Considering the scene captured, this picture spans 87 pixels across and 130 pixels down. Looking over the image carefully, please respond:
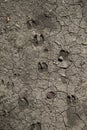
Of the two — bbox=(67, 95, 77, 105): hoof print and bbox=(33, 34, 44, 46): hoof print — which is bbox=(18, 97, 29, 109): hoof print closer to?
bbox=(67, 95, 77, 105): hoof print

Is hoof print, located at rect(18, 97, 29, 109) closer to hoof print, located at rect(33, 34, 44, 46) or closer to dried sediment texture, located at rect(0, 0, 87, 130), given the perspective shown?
dried sediment texture, located at rect(0, 0, 87, 130)

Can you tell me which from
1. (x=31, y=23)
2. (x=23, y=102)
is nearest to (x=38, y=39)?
(x=31, y=23)

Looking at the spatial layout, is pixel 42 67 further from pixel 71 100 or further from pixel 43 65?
pixel 71 100

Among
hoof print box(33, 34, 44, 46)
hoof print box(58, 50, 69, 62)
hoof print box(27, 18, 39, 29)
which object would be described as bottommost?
hoof print box(58, 50, 69, 62)

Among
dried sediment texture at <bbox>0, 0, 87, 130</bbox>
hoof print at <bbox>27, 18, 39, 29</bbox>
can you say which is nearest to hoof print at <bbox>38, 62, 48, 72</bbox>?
dried sediment texture at <bbox>0, 0, 87, 130</bbox>

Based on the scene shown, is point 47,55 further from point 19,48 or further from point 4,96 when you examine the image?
point 4,96

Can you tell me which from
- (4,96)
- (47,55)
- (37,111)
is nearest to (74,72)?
(47,55)

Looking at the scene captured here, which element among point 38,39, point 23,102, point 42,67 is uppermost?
point 38,39

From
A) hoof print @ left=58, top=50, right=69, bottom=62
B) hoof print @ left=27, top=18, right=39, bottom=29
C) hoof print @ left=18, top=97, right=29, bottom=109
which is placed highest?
hoof print @ left=27, top=18, right=39, bottom=29

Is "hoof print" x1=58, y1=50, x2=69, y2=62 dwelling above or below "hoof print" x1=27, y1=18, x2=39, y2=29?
below

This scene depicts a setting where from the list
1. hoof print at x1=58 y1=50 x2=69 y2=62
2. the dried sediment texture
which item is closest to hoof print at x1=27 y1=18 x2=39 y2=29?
the dried sediment texture
